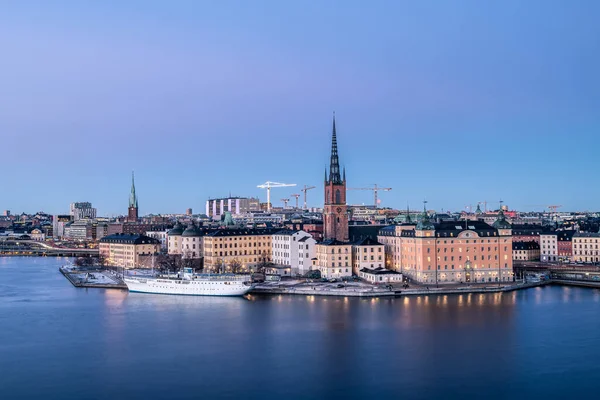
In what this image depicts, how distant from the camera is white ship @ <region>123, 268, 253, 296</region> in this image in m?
37.2

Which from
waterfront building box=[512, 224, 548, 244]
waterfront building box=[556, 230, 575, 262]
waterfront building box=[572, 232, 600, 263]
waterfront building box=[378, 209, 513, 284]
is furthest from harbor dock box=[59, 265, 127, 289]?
waterfront building box=[572, 232, 600, 263]

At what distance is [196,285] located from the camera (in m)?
37.8

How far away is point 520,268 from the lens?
4700 centimetres

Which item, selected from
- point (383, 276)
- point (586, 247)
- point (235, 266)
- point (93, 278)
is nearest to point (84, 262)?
point (93, 278)

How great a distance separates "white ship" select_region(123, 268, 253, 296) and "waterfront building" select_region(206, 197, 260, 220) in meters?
110

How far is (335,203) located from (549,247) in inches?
642

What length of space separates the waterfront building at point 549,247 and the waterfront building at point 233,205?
329 feet

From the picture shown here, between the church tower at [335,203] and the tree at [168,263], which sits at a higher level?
the church tower at [335,203]

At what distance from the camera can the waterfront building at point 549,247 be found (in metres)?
52.6

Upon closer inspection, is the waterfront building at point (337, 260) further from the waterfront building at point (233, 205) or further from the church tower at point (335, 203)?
the waterfront building at point (233, 205)

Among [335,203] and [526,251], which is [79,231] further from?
[526,251]

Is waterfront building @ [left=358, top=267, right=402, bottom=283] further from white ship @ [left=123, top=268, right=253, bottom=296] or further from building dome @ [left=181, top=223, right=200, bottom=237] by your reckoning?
building dome @ [left=181, top=223, right=200, bottom=237]

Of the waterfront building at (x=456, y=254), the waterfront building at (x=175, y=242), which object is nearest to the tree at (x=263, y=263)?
the waterfront building at (x=175, y=242)

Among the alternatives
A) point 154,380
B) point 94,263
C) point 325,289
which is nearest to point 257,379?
point 154,380
